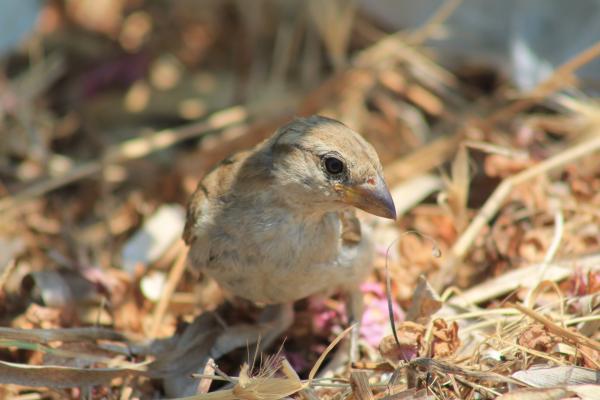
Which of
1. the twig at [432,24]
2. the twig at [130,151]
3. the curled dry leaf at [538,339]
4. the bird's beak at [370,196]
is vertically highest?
the twig at [432,24]

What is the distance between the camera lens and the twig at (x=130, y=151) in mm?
5074

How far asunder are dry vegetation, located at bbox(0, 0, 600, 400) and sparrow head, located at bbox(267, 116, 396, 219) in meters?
0.33

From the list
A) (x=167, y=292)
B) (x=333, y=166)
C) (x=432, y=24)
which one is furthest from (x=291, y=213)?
(x=432, y=24)

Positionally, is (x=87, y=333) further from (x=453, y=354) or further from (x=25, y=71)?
(x=25, y=71)

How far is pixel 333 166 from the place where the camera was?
3.35 metres

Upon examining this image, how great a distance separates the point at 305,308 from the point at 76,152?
2591 millimetres

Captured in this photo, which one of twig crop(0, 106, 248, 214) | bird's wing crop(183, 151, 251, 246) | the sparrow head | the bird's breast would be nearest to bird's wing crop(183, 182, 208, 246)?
bird's wing crop(183, 151, 251, 246)

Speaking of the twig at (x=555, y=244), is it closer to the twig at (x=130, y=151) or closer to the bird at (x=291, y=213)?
the bird at (x=291, y=213)

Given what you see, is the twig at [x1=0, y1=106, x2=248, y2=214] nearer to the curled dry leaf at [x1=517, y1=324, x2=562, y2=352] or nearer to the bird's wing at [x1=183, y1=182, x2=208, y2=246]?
the bird's wing at [x1=183, y1=182, x2=208, y2=246]

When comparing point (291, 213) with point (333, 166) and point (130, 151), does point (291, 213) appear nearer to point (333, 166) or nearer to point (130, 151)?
point (333, 166)

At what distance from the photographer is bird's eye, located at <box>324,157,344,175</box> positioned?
3.34 meters

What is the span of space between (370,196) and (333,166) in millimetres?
203

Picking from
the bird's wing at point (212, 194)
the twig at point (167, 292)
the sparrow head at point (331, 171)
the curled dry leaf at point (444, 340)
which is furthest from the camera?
the twig at point (167, 292)

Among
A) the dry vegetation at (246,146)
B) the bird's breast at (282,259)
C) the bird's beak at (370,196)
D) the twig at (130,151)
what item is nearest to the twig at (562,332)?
the dry vegetation at (246,146)
